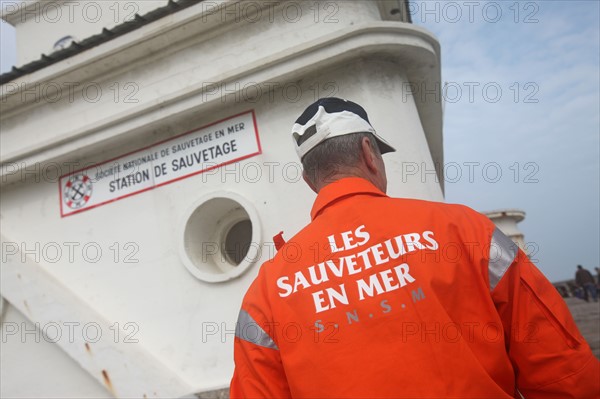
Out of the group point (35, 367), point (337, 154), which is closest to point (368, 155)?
point (337, 154)

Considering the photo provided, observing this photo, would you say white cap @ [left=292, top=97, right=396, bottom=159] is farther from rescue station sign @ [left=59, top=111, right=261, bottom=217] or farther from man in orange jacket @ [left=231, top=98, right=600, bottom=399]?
rescue station sign @ [left=59, top=111, right=261, bottom=217]

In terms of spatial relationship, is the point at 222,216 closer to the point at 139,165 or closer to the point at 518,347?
the point at 139,165

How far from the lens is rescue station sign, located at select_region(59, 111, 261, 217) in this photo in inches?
175

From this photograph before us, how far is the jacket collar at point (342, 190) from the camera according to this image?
193 centimetres

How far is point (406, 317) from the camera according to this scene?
5.17ft

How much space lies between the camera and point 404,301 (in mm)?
1606

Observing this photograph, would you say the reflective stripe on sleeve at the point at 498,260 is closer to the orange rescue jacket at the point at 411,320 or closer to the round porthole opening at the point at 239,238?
the orange rescue jacket at the point at 411,320

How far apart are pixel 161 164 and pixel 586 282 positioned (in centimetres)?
1723

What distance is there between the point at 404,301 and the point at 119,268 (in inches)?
150

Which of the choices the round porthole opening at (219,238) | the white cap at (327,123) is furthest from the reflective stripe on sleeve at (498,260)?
the round porthole opening at (219,238)

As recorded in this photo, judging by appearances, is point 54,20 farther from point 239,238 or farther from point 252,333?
Answer: point 252,333

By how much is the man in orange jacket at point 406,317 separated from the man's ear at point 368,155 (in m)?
0.24

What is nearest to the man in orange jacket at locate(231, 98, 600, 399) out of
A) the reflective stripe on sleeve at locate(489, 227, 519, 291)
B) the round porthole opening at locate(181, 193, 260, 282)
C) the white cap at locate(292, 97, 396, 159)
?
the reflective stripe on sleeve at locate(489, 227, 519, 291)

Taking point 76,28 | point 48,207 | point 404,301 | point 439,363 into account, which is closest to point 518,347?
point 439,363
